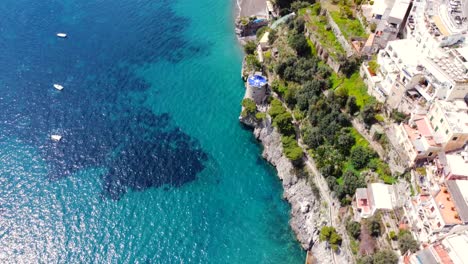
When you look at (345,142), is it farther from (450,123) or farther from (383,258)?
(383,258)

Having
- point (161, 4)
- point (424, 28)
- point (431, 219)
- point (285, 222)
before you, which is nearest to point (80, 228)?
point (285, 222)

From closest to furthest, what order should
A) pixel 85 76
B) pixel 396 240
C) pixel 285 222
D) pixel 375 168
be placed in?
pixel 396 240 → pixel 375 168 → pixel 285 222 → pixel 85 76

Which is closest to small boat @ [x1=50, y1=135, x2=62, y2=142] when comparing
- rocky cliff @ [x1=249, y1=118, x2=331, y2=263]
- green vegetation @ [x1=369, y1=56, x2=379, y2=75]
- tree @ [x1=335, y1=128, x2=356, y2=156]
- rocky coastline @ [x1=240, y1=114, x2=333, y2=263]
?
rocky coastline @ [x1=240, y1=114, x2=333, y2=263]

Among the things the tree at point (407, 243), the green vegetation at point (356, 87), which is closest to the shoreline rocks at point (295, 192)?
the tree at point (407, 243)

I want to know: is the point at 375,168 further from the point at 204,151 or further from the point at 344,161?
the point at 204,151

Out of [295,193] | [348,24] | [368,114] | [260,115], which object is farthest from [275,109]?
[348,24]

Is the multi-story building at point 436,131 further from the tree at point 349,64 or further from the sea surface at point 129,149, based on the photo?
the sea surface at point 129,149

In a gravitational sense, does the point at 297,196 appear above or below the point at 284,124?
below
